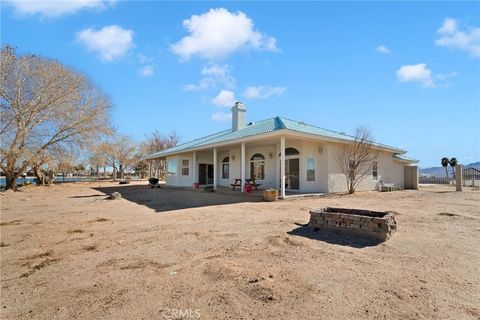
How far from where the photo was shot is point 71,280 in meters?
3.36

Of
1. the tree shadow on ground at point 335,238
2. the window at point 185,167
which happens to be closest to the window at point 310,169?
the tree shadow on ground at point 335,238

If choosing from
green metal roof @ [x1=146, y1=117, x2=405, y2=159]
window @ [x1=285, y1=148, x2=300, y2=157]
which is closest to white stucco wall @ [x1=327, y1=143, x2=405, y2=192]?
green metal roof @ [x1=146, y1=117, x2=405, y2=159]

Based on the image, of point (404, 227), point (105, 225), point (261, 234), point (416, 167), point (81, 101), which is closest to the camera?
point (261, 234)

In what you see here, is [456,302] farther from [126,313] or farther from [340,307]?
[126,313]

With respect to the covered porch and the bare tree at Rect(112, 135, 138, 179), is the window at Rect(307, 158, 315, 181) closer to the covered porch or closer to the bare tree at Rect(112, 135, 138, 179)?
the covered porch

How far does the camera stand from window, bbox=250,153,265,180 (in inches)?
644

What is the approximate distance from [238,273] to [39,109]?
859 inches

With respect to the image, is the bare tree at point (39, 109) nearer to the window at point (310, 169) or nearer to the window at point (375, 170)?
the window at point (310, 169)

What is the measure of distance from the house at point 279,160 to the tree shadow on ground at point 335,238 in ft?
18.0

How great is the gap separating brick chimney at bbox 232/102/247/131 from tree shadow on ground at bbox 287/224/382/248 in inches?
531

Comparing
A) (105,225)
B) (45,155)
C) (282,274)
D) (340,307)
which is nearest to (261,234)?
(282,274)

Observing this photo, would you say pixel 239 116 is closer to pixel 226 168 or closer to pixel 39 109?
pixel 226 168

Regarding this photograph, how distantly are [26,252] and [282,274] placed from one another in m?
4.37

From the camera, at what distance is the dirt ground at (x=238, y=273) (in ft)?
8.57
